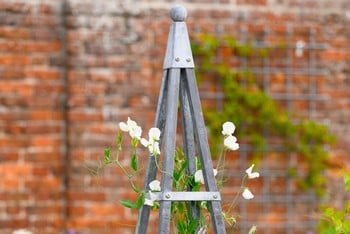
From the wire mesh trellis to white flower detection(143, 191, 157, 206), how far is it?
2.33m

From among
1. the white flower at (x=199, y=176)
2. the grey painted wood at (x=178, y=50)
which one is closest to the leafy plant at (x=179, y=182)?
the white flower at (x=199, y=176)

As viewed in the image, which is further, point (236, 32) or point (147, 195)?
point (236, 32)

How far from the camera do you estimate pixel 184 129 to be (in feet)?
12.2

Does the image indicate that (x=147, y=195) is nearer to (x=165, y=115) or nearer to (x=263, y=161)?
(x=165, y=115)

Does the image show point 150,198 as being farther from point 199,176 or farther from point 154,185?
point 199,176

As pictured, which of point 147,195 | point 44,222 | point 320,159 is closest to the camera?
point 147,195

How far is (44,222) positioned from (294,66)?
1.70 meters

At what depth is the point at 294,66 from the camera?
6016 millimetres

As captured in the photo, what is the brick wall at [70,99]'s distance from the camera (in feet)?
18.5

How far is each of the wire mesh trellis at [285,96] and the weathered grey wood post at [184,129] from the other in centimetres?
219

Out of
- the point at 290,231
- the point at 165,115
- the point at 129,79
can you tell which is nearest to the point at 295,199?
the point at 290,231

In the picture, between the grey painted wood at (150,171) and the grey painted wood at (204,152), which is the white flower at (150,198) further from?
the grey painted wood at (204,152)

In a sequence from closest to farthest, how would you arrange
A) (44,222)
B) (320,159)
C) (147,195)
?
1. (147,195)
2. (44,222)
3. (320,159)

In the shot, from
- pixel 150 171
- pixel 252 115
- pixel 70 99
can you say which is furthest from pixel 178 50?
pixel 252 115
